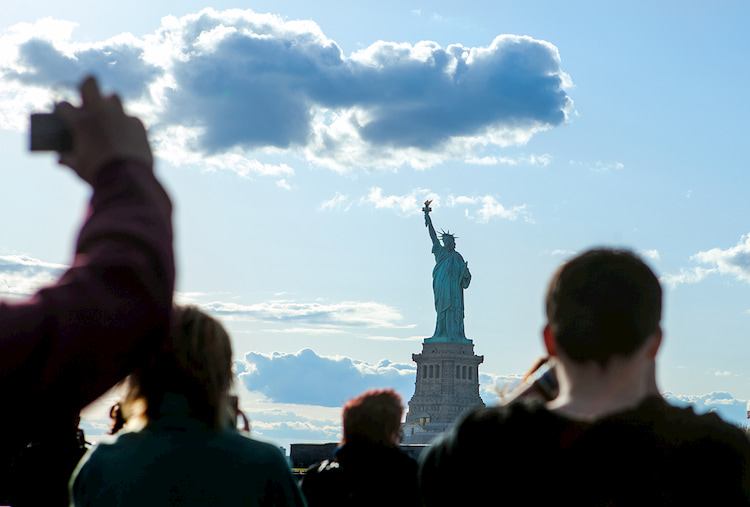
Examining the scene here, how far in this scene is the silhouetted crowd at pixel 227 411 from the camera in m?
1.14

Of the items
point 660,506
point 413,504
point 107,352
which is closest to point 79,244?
point 107,352

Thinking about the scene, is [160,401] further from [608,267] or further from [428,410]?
[428,410]

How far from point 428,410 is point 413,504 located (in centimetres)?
5100

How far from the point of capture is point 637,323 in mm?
2436

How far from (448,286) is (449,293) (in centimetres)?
50

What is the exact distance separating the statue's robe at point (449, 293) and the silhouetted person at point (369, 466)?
51.9 metres

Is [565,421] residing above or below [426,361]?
below

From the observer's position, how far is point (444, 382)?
55219 mm

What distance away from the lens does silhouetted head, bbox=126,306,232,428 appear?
11.5 ft

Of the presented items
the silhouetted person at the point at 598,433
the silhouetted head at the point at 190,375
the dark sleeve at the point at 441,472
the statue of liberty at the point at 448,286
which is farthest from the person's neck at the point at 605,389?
the statue of liberty at the point at 448,286

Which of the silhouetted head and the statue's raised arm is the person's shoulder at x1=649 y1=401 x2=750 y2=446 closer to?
the silhouetted head

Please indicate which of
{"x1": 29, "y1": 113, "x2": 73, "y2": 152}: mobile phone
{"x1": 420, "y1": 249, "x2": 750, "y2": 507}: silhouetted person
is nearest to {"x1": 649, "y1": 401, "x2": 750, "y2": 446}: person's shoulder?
{"x1": 420, "y1": 249, "x2": 750, "y2": 507}: silhouetted person

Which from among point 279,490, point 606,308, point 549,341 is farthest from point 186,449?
point 606,308

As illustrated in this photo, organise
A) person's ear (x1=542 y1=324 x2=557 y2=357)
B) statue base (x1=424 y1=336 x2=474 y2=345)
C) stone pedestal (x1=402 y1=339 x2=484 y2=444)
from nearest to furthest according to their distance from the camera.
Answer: person's ear (x1=542 y1=324 x2=557 y2=357) → stone pedestal (x1=402 y1=339 x2=484 y2=444) → statue base (x1=424 y1=336 x2=474 y2=345)
